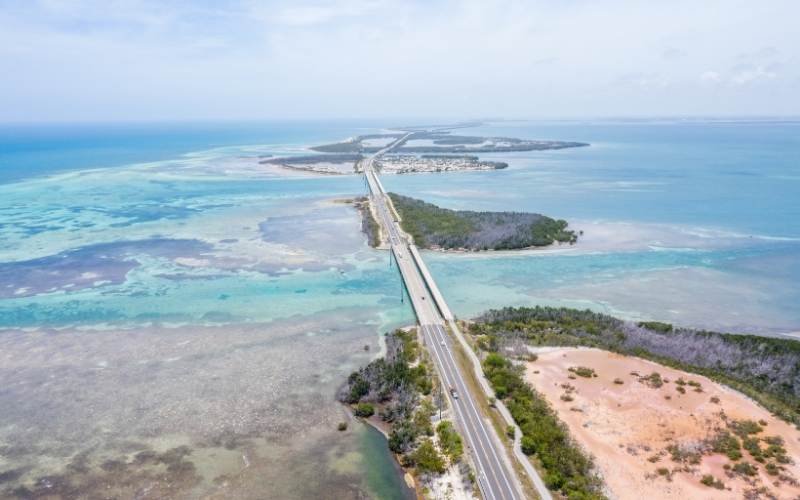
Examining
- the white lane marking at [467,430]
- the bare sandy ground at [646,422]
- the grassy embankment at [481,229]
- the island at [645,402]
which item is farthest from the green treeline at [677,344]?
the grassy embankment at [481,229]

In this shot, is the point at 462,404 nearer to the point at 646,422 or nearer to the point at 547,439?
the point at 547,439

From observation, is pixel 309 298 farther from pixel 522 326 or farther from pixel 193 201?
pixel 193 201

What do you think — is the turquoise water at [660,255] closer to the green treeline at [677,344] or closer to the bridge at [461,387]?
the bridge at [461,387]

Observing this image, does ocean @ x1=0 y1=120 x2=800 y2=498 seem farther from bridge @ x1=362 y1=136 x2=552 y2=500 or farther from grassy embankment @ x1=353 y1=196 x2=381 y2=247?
bridge @ x1=362 y1=136 x2=552 y2=500

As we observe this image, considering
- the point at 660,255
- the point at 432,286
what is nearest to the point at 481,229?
the point at 660,255

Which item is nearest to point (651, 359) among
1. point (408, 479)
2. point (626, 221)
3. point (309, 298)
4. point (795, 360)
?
point (795, 360)

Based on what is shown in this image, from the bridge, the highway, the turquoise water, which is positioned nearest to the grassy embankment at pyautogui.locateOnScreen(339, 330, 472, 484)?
the highway
